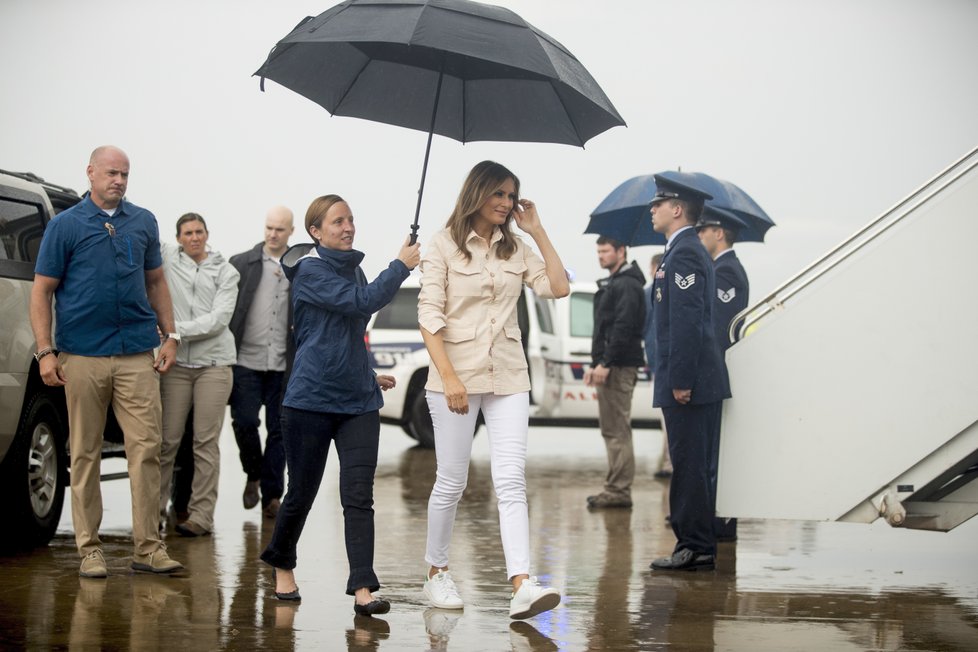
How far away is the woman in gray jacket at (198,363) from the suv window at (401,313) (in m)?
6.51

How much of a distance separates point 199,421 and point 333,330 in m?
2.85

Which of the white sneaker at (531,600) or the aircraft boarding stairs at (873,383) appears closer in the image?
the white sneaker at (531,600)

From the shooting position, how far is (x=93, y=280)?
22.1 ft

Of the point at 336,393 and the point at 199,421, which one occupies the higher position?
the point at 336,393

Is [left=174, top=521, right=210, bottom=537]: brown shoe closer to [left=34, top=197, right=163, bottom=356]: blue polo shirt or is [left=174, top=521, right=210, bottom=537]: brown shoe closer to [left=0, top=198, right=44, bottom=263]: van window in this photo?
[left=0, top=198, right=44, bottom=263]: van window

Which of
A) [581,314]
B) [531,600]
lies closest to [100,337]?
[531,600]

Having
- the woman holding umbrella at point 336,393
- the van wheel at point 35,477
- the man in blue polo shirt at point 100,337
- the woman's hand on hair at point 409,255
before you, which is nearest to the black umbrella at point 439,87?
the woman's hand on hair at point 409,255

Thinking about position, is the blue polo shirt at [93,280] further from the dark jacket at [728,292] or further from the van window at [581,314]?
the van window at [581,314]

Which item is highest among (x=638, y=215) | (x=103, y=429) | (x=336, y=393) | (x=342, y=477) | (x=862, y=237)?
(x=638, y=215)

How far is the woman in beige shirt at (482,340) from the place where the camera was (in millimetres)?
6066

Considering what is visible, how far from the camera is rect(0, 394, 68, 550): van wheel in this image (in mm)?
7602

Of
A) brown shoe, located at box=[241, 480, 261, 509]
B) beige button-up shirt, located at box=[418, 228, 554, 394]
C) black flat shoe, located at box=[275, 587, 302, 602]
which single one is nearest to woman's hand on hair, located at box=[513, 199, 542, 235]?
beige button-up shirt, located at box=[418, 228, 554, 394]

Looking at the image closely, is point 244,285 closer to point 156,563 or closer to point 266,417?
point 266,417

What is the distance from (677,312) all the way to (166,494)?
3714mm
